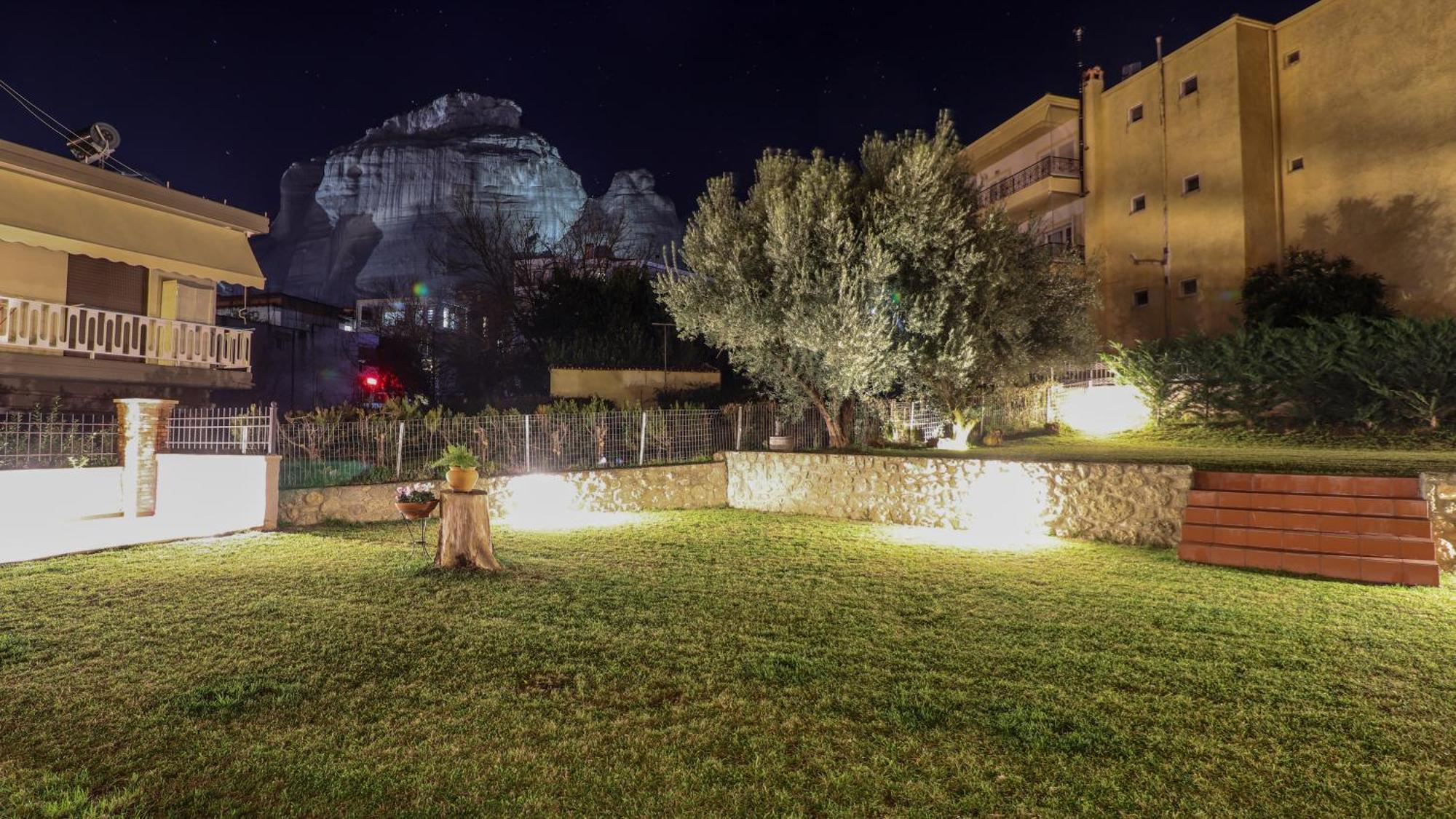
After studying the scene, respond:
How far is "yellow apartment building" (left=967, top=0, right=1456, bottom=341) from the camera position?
1680 cm

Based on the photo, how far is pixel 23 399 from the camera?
13.5 metres

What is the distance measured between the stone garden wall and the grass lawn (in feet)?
3.27

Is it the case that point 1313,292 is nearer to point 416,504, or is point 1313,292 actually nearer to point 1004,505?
point 1004,505

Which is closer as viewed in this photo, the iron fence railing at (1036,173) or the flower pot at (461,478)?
the flower pot at (461,478)

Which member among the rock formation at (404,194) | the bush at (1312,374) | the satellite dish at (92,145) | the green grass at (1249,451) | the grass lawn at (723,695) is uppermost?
the rock formation at (404,194)

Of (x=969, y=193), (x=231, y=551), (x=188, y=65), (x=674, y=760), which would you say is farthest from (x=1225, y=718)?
(x=188, y=65)

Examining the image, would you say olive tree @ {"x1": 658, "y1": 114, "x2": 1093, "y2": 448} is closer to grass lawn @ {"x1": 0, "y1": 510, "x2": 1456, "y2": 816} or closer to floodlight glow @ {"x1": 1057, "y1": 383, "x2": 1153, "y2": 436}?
floodlight glow @ {"x1": 1057, "y1": 383, "x2": 1153, "y2": 436}

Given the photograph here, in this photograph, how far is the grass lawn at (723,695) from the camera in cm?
301

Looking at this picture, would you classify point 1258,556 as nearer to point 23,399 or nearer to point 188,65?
point 23,399

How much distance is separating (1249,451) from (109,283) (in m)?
22.3

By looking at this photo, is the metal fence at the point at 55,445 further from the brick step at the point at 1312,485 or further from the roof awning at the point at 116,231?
the brick step at the point at 1312,485

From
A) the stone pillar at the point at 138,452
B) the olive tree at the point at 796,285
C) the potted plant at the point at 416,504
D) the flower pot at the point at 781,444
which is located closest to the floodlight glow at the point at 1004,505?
the olive tree at the point at 796,285

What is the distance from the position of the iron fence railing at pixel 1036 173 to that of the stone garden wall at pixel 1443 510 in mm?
18011

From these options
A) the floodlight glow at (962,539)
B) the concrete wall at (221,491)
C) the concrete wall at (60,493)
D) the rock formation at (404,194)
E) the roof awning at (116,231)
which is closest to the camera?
the concrete wall at (60,493)
